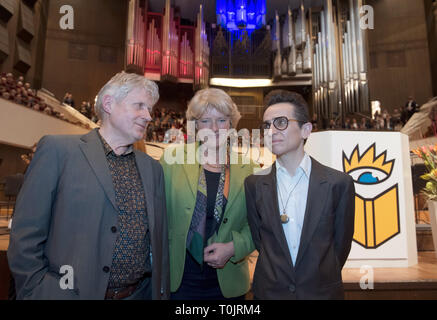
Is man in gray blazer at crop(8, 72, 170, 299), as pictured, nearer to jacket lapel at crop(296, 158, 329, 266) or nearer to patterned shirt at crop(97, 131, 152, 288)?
patterned shirt at crop(97, 131, 152, 288)

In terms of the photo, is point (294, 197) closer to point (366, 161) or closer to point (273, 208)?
point (273, 208)

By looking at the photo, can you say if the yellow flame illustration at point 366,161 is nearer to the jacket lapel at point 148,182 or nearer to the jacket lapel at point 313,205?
the jacket lapel at point 313,205

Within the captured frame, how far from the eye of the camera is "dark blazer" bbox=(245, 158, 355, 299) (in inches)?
48.1

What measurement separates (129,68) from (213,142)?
1061 cm

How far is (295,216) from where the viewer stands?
52.4 inches

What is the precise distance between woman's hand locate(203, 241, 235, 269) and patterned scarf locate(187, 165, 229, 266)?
0.13 feet

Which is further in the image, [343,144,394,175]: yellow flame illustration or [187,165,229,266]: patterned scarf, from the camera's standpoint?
[343,144,394,175]: yellow flame illustration

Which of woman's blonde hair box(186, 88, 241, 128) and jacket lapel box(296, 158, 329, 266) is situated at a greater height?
woman's blonde hair box(186, 88, 241, 128)

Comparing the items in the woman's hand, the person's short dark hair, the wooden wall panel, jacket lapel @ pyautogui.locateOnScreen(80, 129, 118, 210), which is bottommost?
the woman's hand

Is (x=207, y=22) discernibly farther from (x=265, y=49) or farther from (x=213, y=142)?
(x=213, y=142)

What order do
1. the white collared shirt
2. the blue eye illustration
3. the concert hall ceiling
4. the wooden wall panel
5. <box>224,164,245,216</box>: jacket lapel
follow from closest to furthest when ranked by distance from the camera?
1. the white collared shirt
2. <box>224,164,245,216</box>: jacket lapel
3. the blue eye illustration
4. the wooden wall panel
5. the concert hall ceiling

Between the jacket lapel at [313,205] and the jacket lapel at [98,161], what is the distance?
778mm

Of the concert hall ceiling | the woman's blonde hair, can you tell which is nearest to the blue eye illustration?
the woman's blonde hair

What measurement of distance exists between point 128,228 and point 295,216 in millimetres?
721
